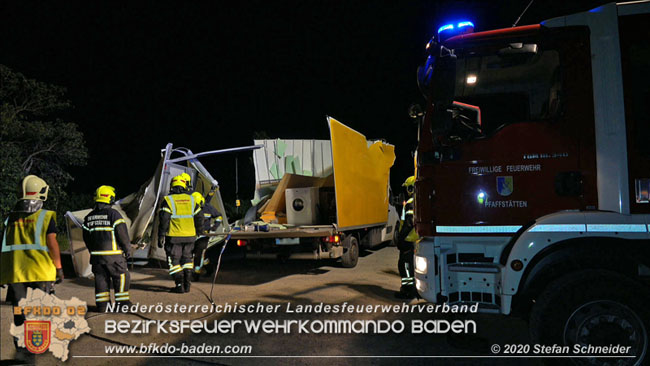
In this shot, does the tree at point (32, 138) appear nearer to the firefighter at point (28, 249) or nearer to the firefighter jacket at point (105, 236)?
the firefighter jacket at point (105, 236)

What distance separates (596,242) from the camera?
308cm

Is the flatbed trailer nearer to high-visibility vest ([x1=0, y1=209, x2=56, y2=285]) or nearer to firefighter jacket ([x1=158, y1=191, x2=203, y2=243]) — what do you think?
firefighter jacket ([x1=158, y1=191, x2=203, y2=243])

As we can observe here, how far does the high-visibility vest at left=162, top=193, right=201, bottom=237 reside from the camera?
616 centimetres

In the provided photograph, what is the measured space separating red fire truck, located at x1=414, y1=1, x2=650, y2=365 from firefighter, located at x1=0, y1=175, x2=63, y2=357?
3.26 metres

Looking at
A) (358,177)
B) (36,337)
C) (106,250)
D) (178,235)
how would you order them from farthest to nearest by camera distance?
(358,177) → (178,235) → (106,250) → (36,337)

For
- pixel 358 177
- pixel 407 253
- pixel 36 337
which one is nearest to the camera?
pixel 36 337

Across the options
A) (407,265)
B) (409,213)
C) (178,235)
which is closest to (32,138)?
(178,235)

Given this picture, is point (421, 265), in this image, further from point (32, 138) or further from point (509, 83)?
point (32, 138)

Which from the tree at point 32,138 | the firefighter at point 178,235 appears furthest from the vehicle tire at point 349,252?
the tree at point 32,138

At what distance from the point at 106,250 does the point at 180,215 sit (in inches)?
49.7

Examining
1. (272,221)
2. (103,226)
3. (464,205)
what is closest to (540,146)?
(464,205)

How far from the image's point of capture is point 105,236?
16.7ft

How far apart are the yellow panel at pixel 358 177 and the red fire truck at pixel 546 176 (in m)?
2.91

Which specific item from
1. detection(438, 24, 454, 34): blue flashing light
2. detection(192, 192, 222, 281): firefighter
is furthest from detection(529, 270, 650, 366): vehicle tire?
detection(192, 192, 222, 281): firefighter
